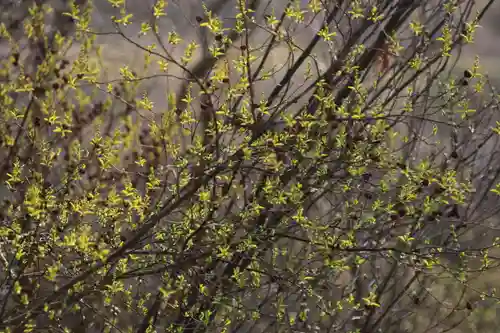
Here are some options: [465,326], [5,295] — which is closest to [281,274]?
[5,295]

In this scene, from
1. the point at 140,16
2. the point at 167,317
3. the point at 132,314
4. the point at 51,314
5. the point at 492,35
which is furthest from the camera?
the point at 492,35

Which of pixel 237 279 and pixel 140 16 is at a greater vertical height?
pixel 140 16

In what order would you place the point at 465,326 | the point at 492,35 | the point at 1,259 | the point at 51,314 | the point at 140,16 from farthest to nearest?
the point at 492,35, the point at 465,326, the point at 140,16, the point at 1,259, the point at 51,314

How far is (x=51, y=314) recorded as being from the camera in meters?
2.29

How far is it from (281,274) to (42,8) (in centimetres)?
160

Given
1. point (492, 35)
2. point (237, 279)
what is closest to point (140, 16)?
point (237, 279)

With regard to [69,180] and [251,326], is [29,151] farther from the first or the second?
[251,326]

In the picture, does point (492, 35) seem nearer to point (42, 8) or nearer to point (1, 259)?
point (42, 8)

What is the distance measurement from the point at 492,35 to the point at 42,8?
378 centimetres

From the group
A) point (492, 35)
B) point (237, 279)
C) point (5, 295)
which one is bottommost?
point (5, 295)

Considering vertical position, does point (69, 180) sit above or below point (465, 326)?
below

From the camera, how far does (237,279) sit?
2.43 meters

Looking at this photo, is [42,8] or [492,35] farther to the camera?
[492,35]

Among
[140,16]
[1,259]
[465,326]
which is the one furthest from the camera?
[465,326]
